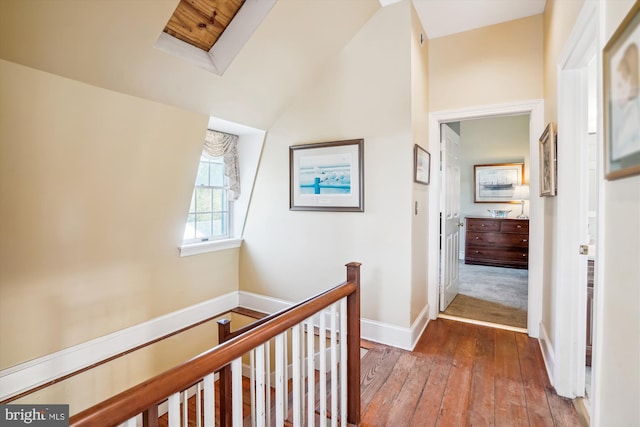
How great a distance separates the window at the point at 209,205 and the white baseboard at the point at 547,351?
10.1 ft

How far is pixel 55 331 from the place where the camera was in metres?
2.31

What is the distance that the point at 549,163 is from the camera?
212 centimetres

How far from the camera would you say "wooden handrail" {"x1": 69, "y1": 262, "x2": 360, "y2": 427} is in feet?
2.28

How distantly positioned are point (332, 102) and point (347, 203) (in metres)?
0.93

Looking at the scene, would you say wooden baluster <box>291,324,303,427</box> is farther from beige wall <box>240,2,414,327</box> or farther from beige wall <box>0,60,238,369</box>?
beige wall <box>0,60,238,369</box>

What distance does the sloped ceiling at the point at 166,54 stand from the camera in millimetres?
1567

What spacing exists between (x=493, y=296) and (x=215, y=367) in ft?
12.9

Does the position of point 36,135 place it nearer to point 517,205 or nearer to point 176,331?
point 176,331

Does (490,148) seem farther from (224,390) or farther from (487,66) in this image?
(224,390)

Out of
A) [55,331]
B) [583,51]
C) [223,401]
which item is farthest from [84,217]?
[583,51]

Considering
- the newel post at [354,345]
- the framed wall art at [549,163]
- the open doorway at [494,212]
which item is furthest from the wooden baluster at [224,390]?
the open doorway at [494,212]

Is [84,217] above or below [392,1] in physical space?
below

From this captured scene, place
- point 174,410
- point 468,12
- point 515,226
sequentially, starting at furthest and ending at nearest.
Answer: point 515,226
point 468,12
point 174,410

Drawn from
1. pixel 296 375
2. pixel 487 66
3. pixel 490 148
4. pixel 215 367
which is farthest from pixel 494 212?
pixel 215 367
